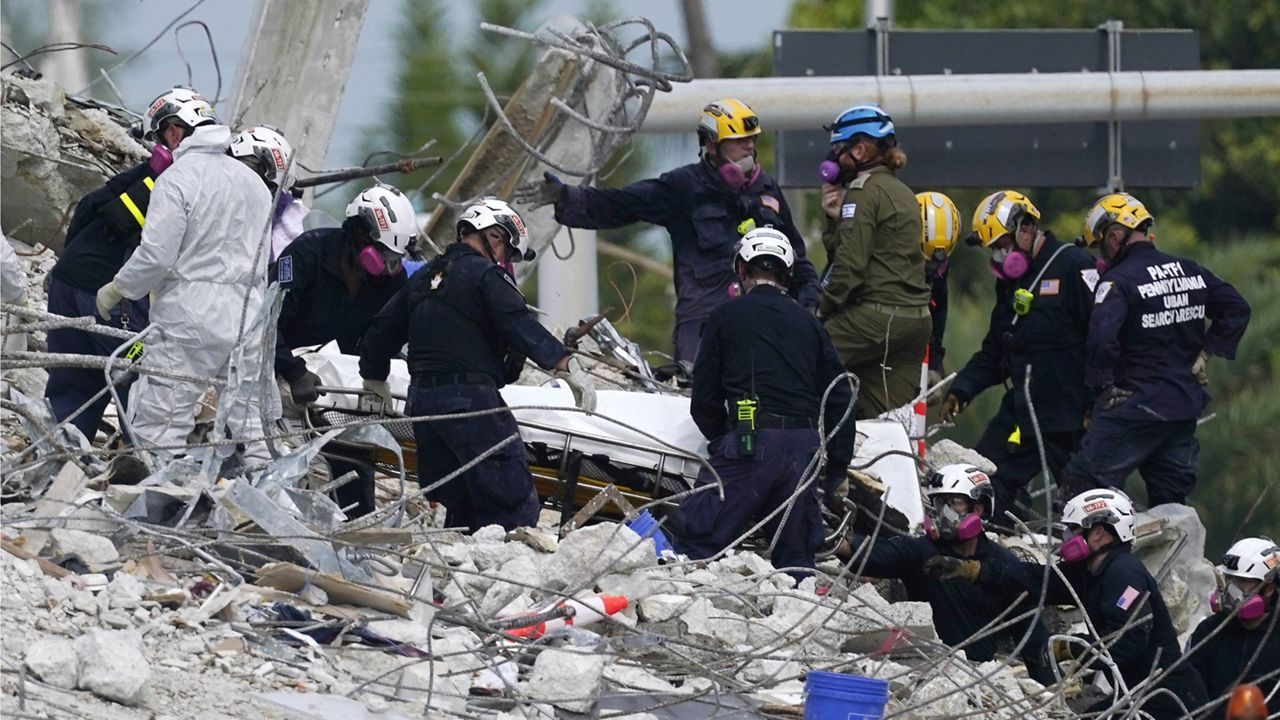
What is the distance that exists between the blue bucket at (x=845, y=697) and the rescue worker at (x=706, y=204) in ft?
13.5

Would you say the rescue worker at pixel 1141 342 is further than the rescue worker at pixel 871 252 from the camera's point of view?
Yes

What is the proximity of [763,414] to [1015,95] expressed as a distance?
18.6ft

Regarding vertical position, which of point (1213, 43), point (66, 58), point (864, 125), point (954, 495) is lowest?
point (954, 495)

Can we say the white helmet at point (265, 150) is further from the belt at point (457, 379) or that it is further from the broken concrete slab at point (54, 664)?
the broken concrete slab at point (54, 664)

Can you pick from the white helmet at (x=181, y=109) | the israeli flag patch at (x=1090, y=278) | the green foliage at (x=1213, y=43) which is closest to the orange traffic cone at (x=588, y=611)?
the white helmet at (x=181, y=109)

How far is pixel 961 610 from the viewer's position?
33.7 ft

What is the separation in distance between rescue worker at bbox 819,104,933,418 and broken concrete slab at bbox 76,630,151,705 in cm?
555

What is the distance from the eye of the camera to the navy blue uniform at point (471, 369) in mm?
9609

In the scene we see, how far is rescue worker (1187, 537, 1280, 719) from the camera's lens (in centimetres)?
1045

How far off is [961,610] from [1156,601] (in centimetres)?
85

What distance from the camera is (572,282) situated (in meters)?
14.7

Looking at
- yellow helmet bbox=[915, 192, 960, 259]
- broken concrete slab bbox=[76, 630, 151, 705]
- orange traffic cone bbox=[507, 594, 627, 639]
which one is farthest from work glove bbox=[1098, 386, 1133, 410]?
broken concrete slab bbox=[76, 630, 151, 705]

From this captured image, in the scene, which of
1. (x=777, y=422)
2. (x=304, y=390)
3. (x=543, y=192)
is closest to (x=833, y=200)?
(x=543, y=192)

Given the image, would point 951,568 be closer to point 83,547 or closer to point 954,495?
point 954,495
